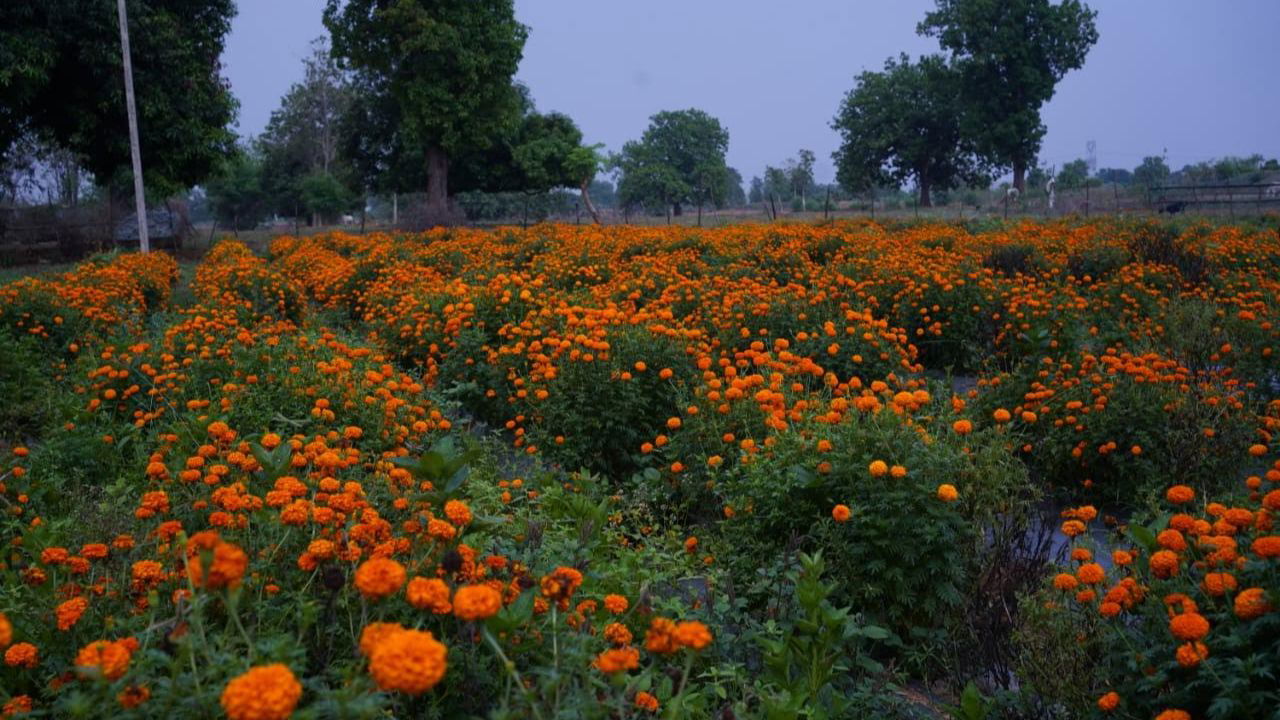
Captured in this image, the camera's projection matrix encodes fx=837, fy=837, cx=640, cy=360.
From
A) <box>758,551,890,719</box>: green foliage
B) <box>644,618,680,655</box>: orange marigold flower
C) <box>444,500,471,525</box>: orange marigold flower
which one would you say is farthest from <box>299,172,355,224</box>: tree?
<box>644,618,680,655</box>: orange marigold flower

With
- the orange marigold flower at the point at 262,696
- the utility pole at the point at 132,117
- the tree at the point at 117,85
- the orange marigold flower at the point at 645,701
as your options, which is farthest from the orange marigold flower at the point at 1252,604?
the tree at the point at 117,85

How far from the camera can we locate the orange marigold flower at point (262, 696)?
1.19m

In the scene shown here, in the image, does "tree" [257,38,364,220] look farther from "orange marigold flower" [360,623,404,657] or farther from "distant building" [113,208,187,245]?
"orange marigold flower" [360,623,404,657]

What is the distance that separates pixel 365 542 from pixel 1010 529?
112 inches

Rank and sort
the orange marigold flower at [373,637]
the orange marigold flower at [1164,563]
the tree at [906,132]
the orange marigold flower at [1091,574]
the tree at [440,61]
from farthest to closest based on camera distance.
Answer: the tree at [906,132], the tree at [440,61], the orange marigold flower at [1091,574], the orange marigold flower at [1164,563], the orange marigold flower at [373,637]

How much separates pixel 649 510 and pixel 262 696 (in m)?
3.32

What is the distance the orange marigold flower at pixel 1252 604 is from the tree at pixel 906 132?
159 feet

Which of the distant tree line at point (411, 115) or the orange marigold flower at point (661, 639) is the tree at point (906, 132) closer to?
the distant tree line at point (411, 115)

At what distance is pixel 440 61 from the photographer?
27875 mm

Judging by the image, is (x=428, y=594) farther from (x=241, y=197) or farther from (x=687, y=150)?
(x=687, y=150)

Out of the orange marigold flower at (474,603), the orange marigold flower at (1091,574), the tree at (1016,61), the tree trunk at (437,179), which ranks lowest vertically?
the orange marigold flower at (1091,574)

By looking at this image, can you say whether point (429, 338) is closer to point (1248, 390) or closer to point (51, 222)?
point (1248, 390)

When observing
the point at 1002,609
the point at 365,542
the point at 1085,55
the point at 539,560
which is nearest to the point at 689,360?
the point at 1002,609

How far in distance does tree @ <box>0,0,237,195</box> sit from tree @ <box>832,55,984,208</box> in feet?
122
